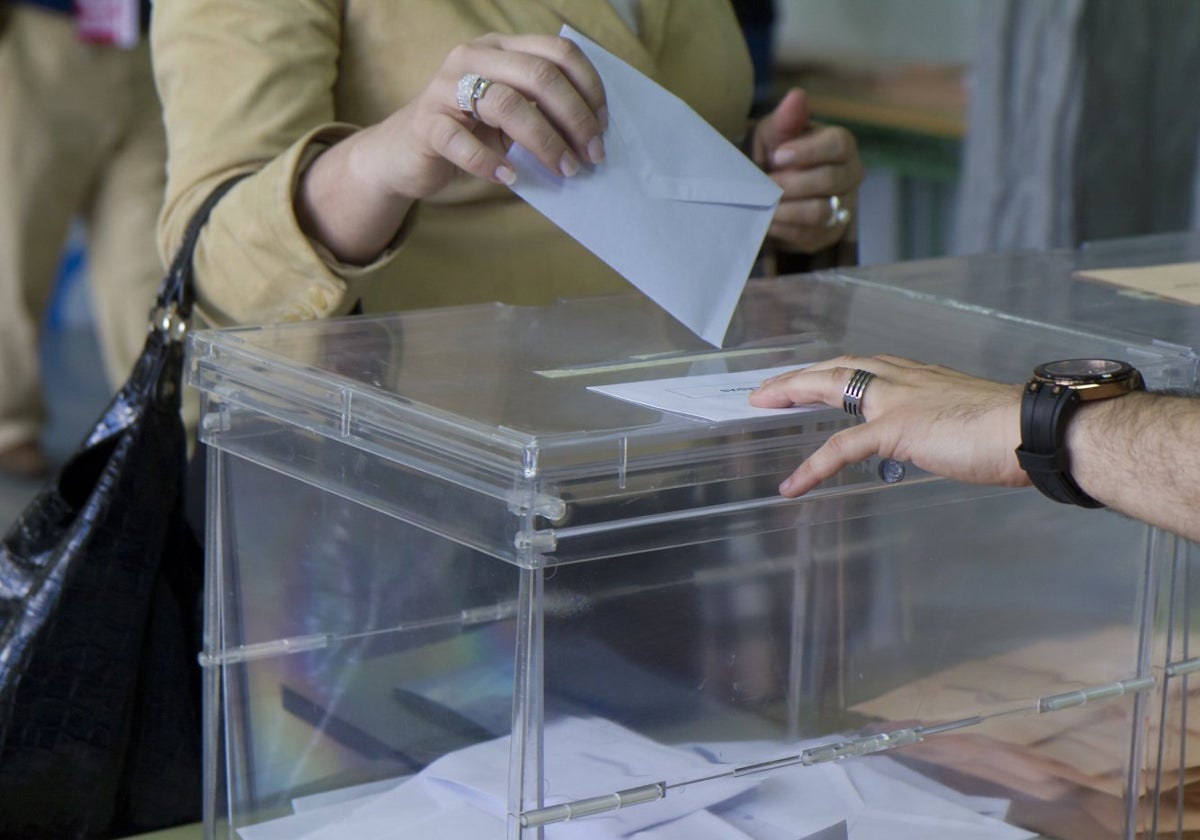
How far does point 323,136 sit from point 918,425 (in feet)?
1.81

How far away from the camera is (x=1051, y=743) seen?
0.97 metres

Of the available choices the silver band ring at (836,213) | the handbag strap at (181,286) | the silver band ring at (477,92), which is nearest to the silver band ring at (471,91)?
the silver band ring at (477,92)

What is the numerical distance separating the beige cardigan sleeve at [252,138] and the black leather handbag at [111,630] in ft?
0.18

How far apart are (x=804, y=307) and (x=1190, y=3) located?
6.69 feet

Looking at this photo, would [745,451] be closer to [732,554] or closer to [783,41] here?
[732,554]

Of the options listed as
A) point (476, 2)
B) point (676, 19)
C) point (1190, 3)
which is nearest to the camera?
point (476, 2)

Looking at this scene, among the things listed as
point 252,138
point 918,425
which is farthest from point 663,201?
point 252,138

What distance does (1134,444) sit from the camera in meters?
0.78

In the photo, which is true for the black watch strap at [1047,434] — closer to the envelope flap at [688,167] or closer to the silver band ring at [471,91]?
the envelope flap at [688,167]

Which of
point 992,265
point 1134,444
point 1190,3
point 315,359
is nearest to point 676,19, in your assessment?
point 992,265

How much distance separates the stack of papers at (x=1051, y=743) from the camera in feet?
3.07

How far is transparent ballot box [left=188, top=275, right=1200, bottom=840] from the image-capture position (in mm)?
759

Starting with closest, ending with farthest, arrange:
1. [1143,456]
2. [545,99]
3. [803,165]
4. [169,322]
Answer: [1143,456] < [545,99] < [169,322] < [803,165]

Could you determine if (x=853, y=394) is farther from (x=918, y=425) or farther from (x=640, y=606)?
(x=640, y=606)
